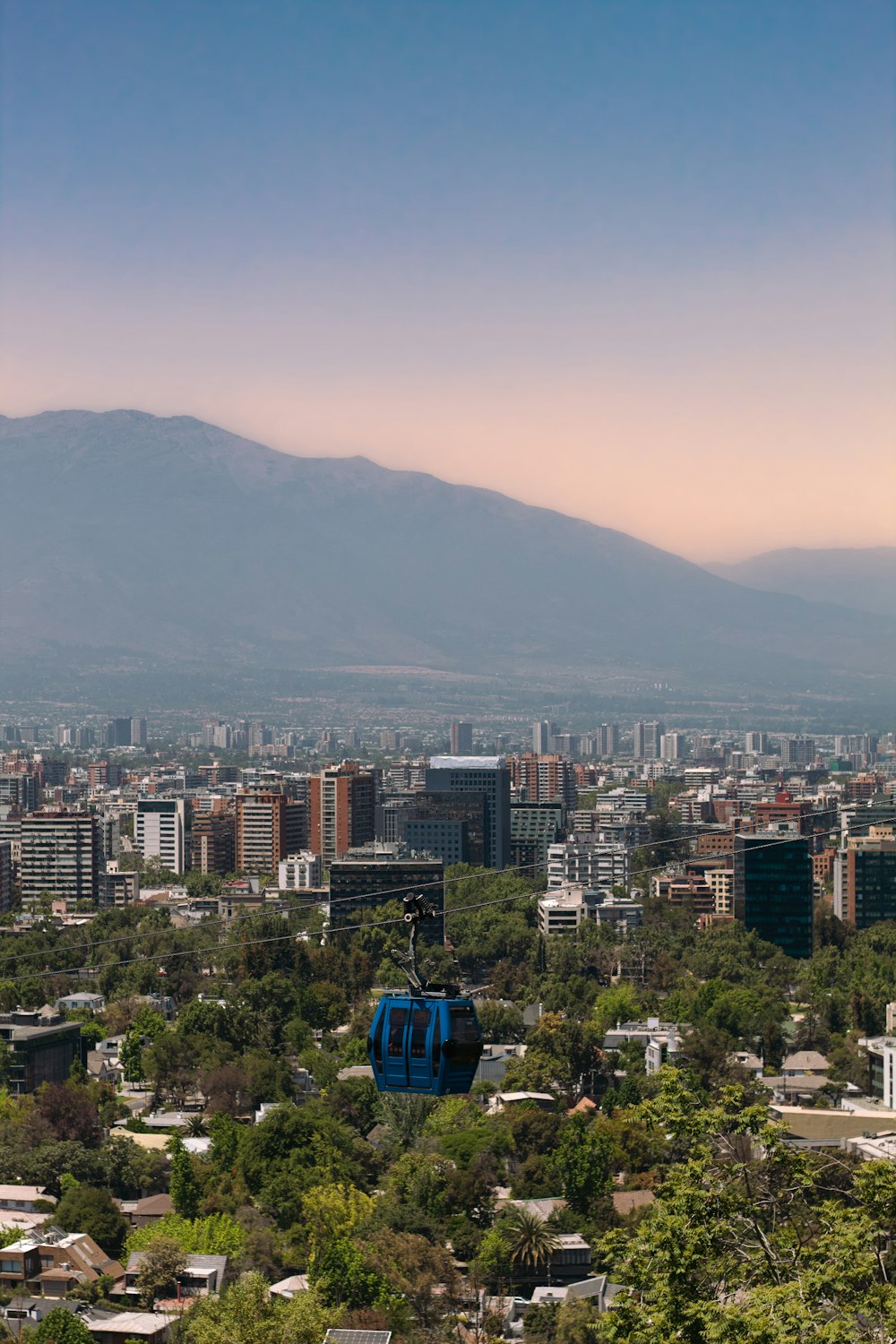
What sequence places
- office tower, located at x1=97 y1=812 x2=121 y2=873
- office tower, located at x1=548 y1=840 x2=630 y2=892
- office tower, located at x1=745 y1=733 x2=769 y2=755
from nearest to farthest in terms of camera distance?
1. office tower, located at x1=548 y1=840 x2=630 y2=892
2. office tower, located at x1=97 y1=812 x2=121 y2=873
3. office tower, located at x1=745 y1=733 x2=769 y2=755

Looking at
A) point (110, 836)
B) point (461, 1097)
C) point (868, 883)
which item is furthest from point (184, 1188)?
point (110, 836)

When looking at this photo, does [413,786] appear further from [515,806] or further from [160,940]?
[160,940]

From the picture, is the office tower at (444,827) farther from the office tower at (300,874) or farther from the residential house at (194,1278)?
the residential house at (194,1278)

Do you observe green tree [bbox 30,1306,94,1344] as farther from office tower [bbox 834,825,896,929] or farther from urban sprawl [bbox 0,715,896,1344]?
office tower [bbox 834,825,896,929]

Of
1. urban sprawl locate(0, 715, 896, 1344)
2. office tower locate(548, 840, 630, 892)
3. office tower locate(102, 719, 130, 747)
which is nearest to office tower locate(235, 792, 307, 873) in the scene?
urban sprawl locate(0, 715, 896, 1344)

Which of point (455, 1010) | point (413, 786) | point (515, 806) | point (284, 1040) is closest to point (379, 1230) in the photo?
point (455, 1010)
